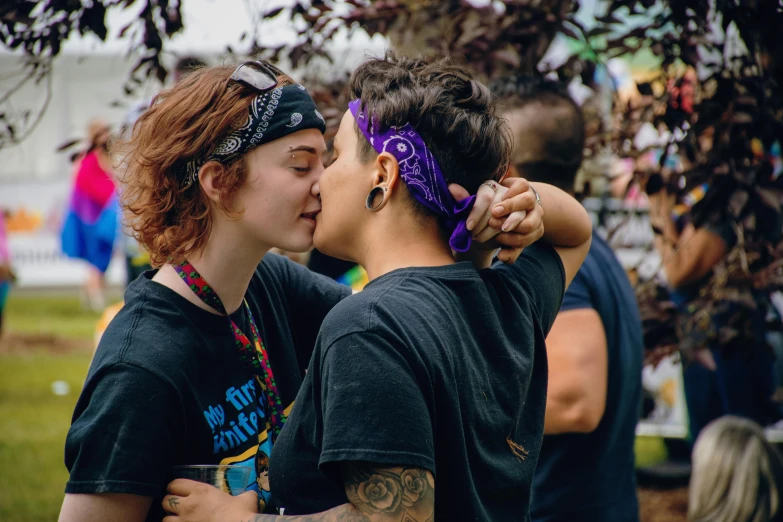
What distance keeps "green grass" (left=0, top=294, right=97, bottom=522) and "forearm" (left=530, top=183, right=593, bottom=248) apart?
4.37m

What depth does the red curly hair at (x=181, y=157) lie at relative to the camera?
200 centimetres

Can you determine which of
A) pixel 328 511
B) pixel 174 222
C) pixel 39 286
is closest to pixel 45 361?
pixel 39 286

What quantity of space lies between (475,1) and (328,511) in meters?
2.60

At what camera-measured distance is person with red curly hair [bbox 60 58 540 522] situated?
5.69 feet

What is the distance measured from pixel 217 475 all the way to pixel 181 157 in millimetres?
777

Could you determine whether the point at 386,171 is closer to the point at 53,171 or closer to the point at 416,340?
the point at 416,340

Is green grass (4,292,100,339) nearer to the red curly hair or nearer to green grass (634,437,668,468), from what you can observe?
green grass (634,437,668,468)

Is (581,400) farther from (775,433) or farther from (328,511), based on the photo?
(775,433)

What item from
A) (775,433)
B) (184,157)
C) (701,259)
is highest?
(184,157)

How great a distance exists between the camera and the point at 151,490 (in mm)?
1709

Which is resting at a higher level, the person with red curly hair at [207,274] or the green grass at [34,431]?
the person with red curly hair at [207,274]

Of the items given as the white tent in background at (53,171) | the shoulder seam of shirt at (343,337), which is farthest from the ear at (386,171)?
the white tent in background at (53,171)

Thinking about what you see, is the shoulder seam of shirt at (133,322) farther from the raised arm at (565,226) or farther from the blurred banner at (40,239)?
the blurred banner at (40,239)

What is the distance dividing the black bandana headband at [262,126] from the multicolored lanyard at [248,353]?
0.79ft
